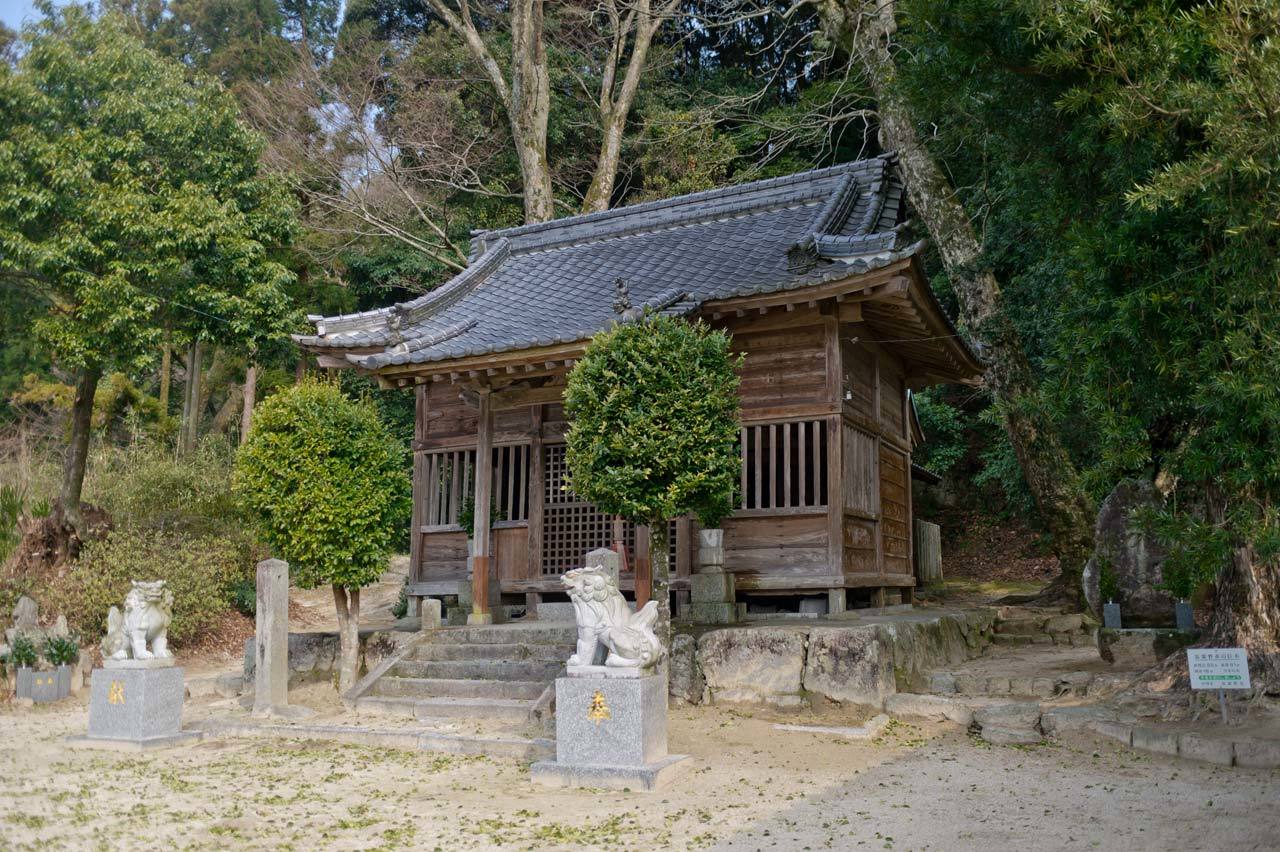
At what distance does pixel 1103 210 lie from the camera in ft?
26.8

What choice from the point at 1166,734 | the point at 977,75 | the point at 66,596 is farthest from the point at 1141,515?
the point at 66,596

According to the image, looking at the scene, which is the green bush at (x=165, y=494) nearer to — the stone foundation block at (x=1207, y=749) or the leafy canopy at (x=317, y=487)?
the leafy canopy at (x=317, y=487)

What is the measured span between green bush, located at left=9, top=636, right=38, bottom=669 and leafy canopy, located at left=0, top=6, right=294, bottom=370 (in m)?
5.16

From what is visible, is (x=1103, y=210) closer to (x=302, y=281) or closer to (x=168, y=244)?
(x=168, y=244)

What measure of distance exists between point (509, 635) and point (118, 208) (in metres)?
10.5

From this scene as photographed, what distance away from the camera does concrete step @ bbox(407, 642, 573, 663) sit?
10047 millimetres

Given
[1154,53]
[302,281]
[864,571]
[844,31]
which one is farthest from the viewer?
[302,281]

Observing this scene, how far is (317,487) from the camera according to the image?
34.9ft

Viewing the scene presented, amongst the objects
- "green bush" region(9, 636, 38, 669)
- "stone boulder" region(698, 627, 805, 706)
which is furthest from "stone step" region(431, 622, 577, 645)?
"green bush" region(9, 636, 38, 669)

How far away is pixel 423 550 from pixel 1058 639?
842 cm

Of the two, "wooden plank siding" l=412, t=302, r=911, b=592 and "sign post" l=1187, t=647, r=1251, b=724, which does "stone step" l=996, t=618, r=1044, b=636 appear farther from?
"sign post" l=1187, t=647, r=1251, b=724

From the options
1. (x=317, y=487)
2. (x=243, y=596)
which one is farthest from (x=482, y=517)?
(x=243, y=596)

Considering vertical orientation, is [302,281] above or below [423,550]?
above

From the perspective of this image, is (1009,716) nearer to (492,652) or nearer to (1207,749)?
(1207,749)
